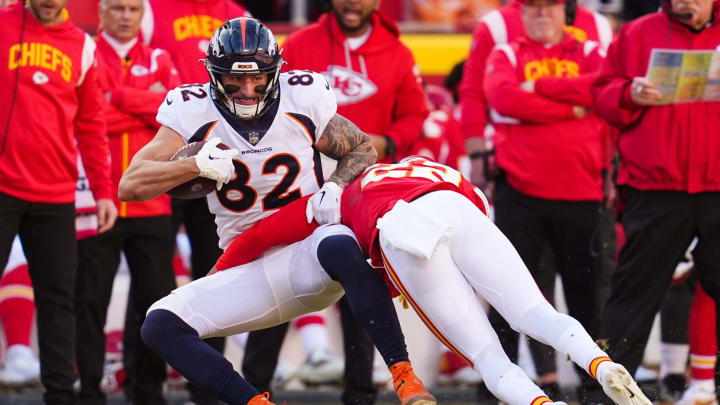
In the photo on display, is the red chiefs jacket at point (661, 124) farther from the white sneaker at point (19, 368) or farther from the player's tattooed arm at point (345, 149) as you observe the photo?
the white sneaker at point (19, 368)

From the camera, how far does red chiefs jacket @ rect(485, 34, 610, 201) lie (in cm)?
632

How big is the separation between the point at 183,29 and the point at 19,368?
6.53 ft

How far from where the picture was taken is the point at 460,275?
4.59 metres

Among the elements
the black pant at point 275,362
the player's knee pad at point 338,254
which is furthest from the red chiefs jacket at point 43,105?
the player's knee pad at point 338,254

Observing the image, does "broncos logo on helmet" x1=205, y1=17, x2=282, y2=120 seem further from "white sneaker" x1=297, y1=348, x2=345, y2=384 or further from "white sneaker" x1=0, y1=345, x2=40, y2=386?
"white sneaker" x1=0, y1=345, x2=40, y2=386

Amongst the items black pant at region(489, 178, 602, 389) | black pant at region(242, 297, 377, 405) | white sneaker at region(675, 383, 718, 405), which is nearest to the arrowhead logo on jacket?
black pant at region(489, 178, 602, 389)

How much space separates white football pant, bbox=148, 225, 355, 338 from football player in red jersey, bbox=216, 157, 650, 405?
235 mm

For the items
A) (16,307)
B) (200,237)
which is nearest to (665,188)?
(200,237)

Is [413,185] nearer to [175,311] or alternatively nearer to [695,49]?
[175,311]

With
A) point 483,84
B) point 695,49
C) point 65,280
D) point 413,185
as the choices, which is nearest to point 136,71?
point 65,280

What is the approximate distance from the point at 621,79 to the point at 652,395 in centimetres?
140

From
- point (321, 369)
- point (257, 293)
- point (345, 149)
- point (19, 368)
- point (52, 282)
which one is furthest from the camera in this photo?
point (321, 369)

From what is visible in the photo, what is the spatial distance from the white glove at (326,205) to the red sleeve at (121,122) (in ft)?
5.99

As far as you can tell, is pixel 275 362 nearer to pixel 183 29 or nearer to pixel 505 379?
pixel 183 29
